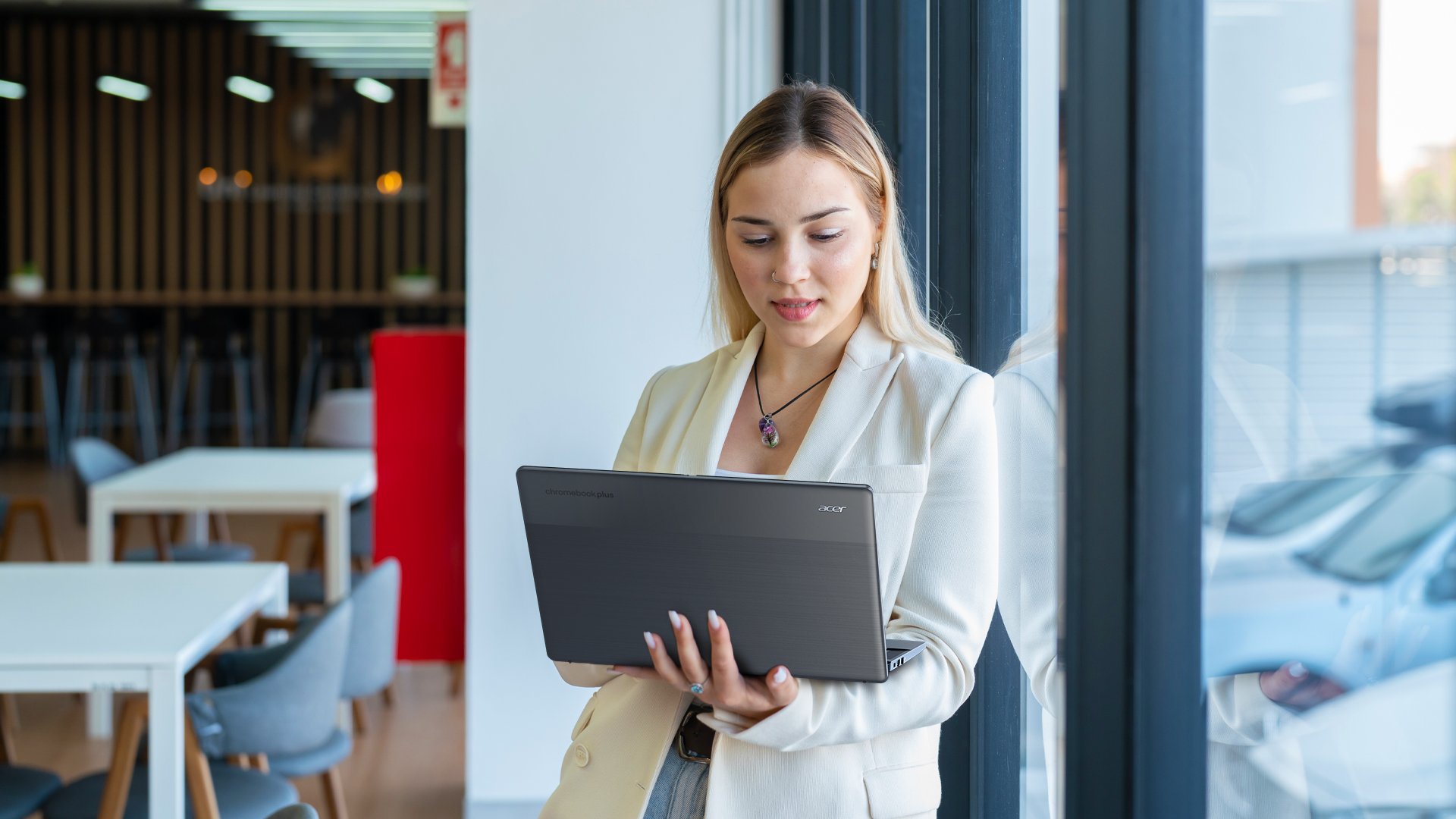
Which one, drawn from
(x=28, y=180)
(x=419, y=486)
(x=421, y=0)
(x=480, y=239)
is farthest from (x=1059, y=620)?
(x=28, y=180)

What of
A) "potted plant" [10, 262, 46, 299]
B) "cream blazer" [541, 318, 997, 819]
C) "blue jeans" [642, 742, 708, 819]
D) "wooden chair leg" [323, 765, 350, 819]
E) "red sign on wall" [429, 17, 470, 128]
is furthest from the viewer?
"potted plant" [10, 262, 46, 299]

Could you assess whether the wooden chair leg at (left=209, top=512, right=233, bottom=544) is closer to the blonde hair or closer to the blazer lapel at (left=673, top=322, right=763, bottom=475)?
the blazer lapel at (left=673, top=322, right=763, bottom=475)

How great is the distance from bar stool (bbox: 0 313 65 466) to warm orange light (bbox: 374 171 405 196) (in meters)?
3.09

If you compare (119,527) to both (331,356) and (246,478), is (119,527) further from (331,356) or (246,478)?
(331,356)

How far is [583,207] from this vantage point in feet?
10.7

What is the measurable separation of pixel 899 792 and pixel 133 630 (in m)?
1.65

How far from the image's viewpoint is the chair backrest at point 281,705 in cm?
238

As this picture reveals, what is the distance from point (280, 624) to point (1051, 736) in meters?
2.40

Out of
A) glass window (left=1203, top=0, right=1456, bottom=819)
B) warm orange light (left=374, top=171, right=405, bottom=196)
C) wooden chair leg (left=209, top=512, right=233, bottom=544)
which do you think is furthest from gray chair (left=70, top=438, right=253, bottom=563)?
warm orange light (left=374, top=171, right=405, bottom=196)

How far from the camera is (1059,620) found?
3.62 feet

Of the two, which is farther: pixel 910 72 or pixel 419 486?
pixel 419 486

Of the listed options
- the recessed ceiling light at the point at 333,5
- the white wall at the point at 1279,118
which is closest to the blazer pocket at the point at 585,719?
the white wall at the point at 1279,118

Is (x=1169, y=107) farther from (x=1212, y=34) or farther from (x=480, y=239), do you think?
(x=480, y=239)

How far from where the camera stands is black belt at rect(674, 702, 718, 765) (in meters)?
1.33
